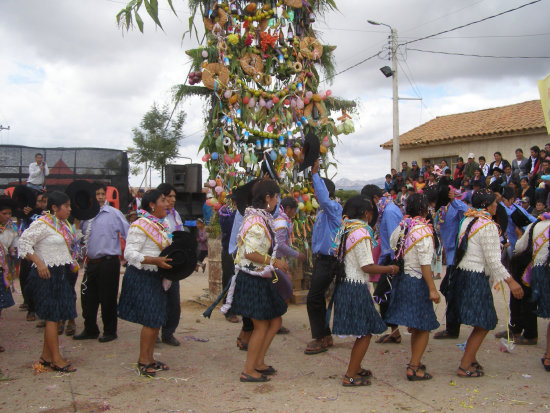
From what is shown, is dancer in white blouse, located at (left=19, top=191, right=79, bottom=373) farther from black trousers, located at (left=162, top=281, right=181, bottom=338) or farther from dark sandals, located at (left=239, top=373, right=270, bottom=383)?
dark sandals, located at (left=239, top=373, right=270, bottom=383)

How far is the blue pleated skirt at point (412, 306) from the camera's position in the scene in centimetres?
400

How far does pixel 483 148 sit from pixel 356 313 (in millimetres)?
17738

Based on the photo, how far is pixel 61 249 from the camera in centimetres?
459

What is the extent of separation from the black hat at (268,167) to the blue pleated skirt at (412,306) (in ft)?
10.5

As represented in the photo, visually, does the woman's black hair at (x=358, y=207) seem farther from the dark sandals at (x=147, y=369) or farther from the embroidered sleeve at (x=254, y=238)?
the dark sandals at (x=147, y=369)

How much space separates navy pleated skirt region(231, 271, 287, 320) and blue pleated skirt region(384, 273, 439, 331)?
3.19ft

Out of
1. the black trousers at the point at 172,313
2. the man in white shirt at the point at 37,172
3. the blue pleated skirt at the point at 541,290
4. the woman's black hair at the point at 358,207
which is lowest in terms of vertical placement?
the black trousers at the point at 172,313

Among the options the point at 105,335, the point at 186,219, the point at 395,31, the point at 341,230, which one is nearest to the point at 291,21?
the point at 341,230

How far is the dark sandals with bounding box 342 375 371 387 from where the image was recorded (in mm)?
4020

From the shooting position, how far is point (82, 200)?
17.4ft

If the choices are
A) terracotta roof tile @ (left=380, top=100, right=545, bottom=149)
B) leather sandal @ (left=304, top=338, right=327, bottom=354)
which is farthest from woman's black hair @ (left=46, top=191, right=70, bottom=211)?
terracotta roof tile @ (left=380, top=100, right=545, bottom=149)

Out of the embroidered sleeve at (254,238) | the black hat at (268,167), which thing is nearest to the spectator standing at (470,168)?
the black hat at (268,167)

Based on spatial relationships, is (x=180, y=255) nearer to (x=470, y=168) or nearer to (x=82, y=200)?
(x=82, y=200)

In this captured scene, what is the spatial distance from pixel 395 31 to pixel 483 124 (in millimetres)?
5422
